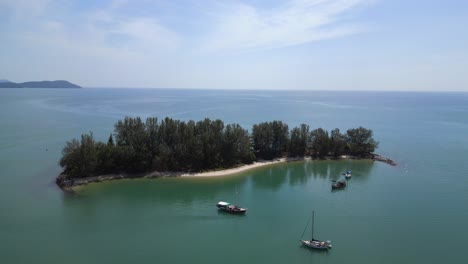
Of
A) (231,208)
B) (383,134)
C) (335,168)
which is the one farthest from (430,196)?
(383,134)

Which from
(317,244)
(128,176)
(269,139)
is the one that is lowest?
(317,244)

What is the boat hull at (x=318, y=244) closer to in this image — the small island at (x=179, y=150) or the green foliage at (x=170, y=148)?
the small island at (x=179, y=150)

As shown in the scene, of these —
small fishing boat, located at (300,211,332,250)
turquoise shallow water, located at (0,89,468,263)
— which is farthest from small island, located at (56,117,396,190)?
small fishing boat, located at (300,211,332,250)

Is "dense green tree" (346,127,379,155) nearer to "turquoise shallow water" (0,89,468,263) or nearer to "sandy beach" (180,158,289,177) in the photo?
"turquoise shallow water" (0,89,468,263)

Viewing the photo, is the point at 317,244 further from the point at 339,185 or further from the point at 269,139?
the point at 269,139

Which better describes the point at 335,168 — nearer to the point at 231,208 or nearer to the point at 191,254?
the point at 231,208

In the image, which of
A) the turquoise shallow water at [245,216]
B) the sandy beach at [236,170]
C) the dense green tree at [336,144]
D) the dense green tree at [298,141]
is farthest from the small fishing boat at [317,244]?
the dense green tree at [336,144]

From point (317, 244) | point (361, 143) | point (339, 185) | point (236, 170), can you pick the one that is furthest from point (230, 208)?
point (361, 143)
